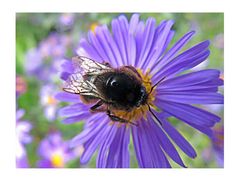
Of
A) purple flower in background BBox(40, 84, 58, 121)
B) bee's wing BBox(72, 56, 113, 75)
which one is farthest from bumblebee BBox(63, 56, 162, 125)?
purple flower in background BBox(40, 84, 58, 121)

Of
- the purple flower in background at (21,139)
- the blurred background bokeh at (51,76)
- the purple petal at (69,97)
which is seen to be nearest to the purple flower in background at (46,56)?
the blurred background bokeh at (51,76)

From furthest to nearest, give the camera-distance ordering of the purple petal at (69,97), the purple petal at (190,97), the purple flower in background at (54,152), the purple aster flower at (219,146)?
the purple flower in background at (54,152) < the purple aster flower at (219,146) < the purple petal at (69,97) < the purple petal at (190,97)

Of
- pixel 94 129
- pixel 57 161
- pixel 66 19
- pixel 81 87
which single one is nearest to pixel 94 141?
pixel 94 129

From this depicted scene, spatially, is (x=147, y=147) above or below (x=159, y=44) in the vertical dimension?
below

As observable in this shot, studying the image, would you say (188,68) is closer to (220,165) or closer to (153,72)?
(153,72)

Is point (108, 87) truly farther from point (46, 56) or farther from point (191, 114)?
point (46, 56)

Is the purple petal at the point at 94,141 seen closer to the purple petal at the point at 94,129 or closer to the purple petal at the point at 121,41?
the purple petal at the point at 94,129
